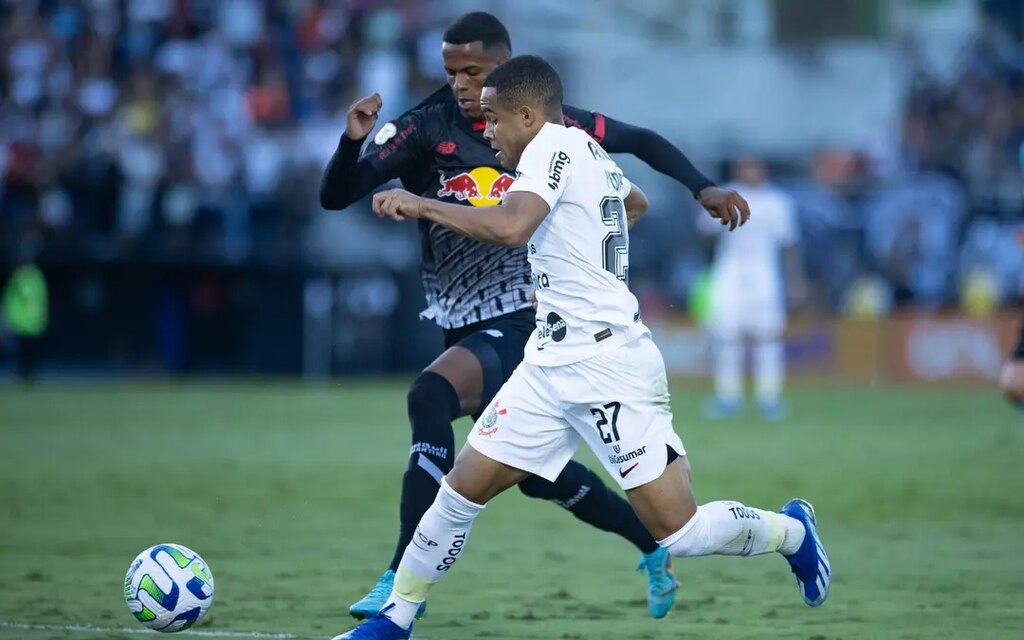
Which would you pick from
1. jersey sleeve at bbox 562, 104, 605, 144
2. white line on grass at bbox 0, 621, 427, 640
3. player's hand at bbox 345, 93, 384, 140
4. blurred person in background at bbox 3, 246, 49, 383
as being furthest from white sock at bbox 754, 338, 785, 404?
white line on grass at bbox 0, 621, 427, 640

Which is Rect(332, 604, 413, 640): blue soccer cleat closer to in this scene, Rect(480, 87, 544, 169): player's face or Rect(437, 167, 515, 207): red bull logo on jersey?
Rect(480, 87, 544, 169): player's face

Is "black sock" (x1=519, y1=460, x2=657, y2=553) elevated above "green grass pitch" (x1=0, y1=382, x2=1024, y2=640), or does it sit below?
above

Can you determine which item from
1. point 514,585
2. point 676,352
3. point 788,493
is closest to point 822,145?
point 676,352

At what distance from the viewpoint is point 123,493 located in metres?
12.0

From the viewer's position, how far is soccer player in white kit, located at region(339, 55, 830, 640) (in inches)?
234

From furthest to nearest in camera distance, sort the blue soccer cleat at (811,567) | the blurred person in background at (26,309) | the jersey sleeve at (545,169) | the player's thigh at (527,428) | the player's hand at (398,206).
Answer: the blurred person in background at (26,309), the blue soccer cleat at (811,567), the player's thigh at (527,428), the jersey sleeve at (545,169), the player's hand at (398,206)

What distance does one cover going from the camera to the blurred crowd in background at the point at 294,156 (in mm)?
24266

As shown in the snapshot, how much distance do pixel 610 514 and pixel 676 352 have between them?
17568mm

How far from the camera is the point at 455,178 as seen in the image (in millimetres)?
7418

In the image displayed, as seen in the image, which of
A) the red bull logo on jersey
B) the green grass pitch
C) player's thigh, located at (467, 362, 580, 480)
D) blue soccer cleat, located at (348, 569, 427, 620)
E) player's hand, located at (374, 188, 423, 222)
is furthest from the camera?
the red bull logo on jersey

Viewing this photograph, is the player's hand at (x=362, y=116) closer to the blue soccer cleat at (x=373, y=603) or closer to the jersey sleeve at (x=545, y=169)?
the jersey sleeve at (x=545, y=169)

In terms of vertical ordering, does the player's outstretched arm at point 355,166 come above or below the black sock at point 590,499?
above

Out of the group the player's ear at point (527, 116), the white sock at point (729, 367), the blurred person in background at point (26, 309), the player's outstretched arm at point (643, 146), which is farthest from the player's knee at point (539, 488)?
the blurred person in background at point (26, 309)

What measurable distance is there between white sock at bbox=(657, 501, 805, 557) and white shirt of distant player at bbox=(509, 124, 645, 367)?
2.55 ft
